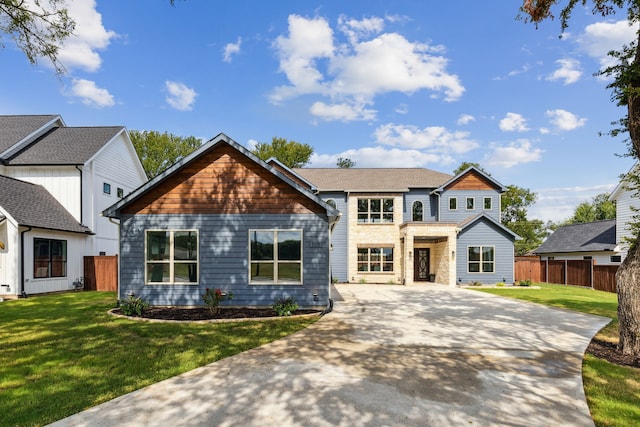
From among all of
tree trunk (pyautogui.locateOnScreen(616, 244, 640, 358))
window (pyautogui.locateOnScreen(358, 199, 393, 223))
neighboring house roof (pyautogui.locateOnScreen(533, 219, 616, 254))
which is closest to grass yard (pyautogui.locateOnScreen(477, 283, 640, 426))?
tree trunk (pyautogui.locateOnScreen(616, 244, 640, 358))

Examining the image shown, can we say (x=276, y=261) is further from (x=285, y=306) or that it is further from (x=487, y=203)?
(x=487, y=203)

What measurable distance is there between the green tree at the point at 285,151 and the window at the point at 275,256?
35.7 metres

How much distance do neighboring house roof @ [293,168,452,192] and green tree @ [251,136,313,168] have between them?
68.1ft

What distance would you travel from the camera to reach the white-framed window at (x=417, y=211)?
24.1 m

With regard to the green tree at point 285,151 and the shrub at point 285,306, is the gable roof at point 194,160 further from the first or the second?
the green tree at point 285,151

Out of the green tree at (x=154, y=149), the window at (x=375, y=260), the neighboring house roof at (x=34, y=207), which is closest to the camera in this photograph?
the neighboring house roof at (x=34, y=207)

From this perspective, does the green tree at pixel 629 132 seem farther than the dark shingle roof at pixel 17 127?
No

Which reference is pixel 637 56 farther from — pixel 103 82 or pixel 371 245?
pixel 103 82

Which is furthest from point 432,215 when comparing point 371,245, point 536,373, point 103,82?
point 103,82

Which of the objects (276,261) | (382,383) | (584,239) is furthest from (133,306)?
(584,239)

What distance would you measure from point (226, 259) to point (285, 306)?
8.47 feet

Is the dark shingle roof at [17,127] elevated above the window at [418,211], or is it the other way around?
the dark shingle roof at [17,127]

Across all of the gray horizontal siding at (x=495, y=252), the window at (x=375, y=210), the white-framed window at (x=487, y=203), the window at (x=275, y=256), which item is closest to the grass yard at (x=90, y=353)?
the window at (x=275, y=256)

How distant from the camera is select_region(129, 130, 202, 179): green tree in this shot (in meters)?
46.2
